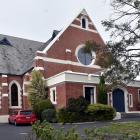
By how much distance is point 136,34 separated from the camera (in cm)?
1766

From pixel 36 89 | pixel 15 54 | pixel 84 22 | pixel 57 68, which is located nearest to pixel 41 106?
pixel 36 89

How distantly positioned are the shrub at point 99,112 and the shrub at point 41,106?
4.58 m

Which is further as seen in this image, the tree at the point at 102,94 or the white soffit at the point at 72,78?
the tree at the point at 102,94

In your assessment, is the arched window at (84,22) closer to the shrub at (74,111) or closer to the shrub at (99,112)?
the shrub at (74,111)

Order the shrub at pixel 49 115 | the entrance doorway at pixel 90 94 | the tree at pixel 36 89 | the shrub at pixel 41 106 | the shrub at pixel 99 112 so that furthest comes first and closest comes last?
the tree at pixel 36 89 → the entrance doorway at pixel 90 94 → the shrub at pixel 41 106 → the shrub at pixel 49 115 → the shrub at pixel 99 112

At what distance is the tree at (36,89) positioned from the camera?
3641 cm

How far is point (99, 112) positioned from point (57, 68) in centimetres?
1000

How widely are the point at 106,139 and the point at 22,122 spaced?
920 inches

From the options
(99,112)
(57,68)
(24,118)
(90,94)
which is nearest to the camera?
(99,112)

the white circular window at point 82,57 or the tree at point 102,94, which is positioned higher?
the white circular window at point 82,57

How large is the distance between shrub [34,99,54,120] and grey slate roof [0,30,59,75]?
24.5 feet

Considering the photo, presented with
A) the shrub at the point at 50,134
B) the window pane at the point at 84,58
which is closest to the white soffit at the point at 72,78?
the window pane at the point at 84,58

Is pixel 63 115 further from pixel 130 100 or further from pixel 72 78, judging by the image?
pixel 130 100

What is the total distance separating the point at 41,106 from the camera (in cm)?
3419
